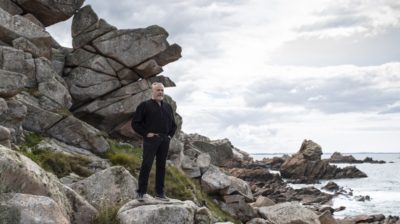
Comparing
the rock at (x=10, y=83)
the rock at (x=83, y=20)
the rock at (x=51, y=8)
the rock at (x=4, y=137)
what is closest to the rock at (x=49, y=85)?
the rock at (x=10, y=83)

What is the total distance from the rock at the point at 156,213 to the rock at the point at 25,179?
4.37 feet

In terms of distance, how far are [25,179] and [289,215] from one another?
2158cm

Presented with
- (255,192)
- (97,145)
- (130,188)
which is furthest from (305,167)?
(130,188)

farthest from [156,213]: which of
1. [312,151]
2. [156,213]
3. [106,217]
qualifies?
[312,151]

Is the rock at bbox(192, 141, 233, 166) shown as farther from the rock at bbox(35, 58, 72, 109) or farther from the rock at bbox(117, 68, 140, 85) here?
the rock at bbox(35, 58, 72, 109)

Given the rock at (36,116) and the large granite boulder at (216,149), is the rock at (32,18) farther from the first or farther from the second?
the large granite boulder at (216,149)

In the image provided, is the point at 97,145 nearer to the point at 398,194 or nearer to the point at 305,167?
the point at 398,194

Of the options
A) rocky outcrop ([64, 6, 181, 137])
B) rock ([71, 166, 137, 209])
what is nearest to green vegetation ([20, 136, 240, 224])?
rocky outcrop ([64, 6, 181, 137])

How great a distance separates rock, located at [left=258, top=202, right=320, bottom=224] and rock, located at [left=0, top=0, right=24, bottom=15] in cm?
2050

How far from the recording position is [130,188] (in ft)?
50.9

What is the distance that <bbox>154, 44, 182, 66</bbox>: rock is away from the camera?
3331 cm

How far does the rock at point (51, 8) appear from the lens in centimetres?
3161

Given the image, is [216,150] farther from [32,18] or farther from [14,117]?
[14,117]

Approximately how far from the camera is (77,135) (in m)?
24.7
